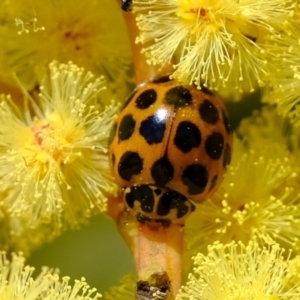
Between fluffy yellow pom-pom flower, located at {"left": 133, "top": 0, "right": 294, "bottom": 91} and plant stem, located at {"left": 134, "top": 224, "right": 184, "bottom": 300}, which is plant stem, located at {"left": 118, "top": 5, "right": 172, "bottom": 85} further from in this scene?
plant stem, located at {"left": 134, "top": 224, "right": 184, "bottom": 300}

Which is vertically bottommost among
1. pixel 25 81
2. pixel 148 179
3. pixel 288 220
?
pixel 288 220

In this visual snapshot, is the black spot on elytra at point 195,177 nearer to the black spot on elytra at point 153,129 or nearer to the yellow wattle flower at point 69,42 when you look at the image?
the black spot on elytra at point 153,129

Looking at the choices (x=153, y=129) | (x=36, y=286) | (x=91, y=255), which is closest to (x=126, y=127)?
(x=153, y=129)

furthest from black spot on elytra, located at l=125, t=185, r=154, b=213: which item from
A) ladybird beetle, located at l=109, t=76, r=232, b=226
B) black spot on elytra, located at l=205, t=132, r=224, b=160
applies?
black spot on elytra, located at l=205, t=132, r=224, b=160

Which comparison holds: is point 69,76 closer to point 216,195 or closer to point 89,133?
point 89,133

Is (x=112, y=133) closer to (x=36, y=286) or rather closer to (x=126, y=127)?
(x=126, y=127)

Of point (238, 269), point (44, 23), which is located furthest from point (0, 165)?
point (238, 269)

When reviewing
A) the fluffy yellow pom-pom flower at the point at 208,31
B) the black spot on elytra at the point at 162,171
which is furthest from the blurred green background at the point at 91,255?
the fluffy yellow pom-pom flower at the point at 208,31
